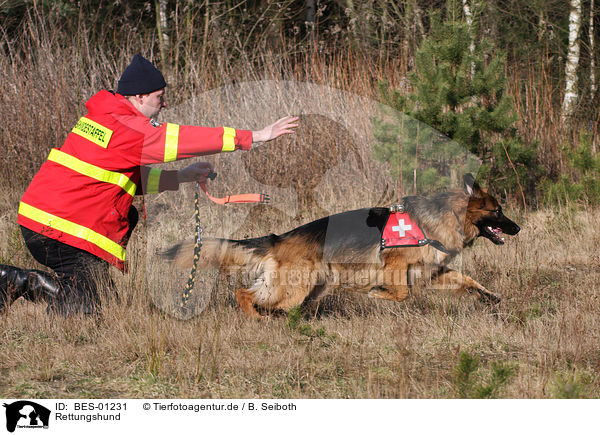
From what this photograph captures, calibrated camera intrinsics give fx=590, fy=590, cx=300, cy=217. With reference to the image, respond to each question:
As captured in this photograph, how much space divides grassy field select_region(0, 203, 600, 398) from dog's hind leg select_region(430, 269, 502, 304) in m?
0.09

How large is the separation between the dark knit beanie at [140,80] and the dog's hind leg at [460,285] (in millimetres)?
2569

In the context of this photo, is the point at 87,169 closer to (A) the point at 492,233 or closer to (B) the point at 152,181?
(B) the point at 152,181

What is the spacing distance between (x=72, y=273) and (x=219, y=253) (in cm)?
103

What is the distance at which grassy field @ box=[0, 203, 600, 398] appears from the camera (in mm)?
3209

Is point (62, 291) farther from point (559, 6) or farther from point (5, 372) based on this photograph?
point (559, 6)

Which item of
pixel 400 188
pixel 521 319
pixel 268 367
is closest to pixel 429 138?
pixel 400 188

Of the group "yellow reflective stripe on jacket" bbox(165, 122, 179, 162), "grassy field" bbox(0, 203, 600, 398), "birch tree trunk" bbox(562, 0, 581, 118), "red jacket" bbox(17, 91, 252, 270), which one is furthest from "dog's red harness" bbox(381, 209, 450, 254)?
"birch tree trunk" bbox(562, 0, 581, 118)

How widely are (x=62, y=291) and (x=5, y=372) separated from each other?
71cm

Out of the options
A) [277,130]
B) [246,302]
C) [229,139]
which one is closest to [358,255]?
[246,302]

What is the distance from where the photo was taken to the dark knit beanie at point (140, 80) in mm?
3971
